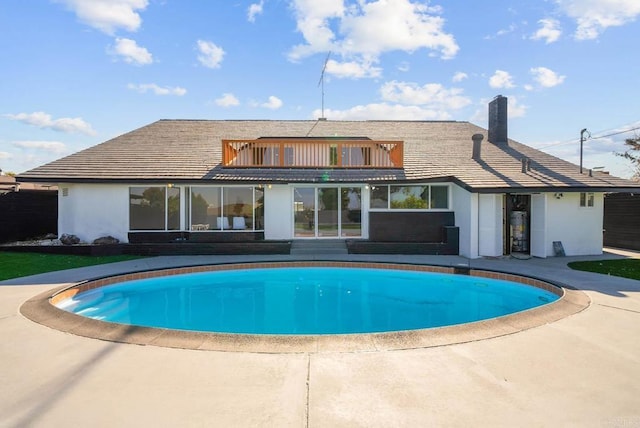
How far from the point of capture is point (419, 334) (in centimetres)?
498

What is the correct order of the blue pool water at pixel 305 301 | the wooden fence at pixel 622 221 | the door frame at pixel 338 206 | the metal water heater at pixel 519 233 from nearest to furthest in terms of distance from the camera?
1. the blue pool water at pixel 305 301
2. the metal water heater at pixel 519 233
3. the wooden fence at pixel 622 221
4. the door frame at pixel 338 206

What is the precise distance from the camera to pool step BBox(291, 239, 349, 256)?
1379 centimetres

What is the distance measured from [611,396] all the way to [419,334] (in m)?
2.11

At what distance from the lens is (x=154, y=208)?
14477 millimetres

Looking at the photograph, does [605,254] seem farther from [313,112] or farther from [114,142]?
[114,142]

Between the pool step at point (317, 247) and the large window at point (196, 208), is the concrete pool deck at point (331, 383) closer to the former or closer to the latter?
the pool step at point (317, 247)

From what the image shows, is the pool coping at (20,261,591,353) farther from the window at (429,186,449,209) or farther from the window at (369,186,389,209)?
the window at (369,186,389,209)

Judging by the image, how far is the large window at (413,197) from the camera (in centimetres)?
1448

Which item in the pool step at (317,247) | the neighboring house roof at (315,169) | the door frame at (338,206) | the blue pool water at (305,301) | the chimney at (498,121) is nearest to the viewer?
the blue pool water at (305,301)

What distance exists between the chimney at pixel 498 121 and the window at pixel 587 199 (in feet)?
19.1

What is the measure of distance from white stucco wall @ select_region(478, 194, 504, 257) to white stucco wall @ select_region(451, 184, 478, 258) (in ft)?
0.59

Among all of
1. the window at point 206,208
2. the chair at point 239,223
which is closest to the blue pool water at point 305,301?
the chair at point 239,223

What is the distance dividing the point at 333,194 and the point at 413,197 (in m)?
3.29

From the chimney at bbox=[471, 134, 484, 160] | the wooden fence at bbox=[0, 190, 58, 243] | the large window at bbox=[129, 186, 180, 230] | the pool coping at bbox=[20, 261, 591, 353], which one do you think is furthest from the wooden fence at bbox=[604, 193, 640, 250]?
the wooden fence at bbox=[0, 190, 58, 243]
